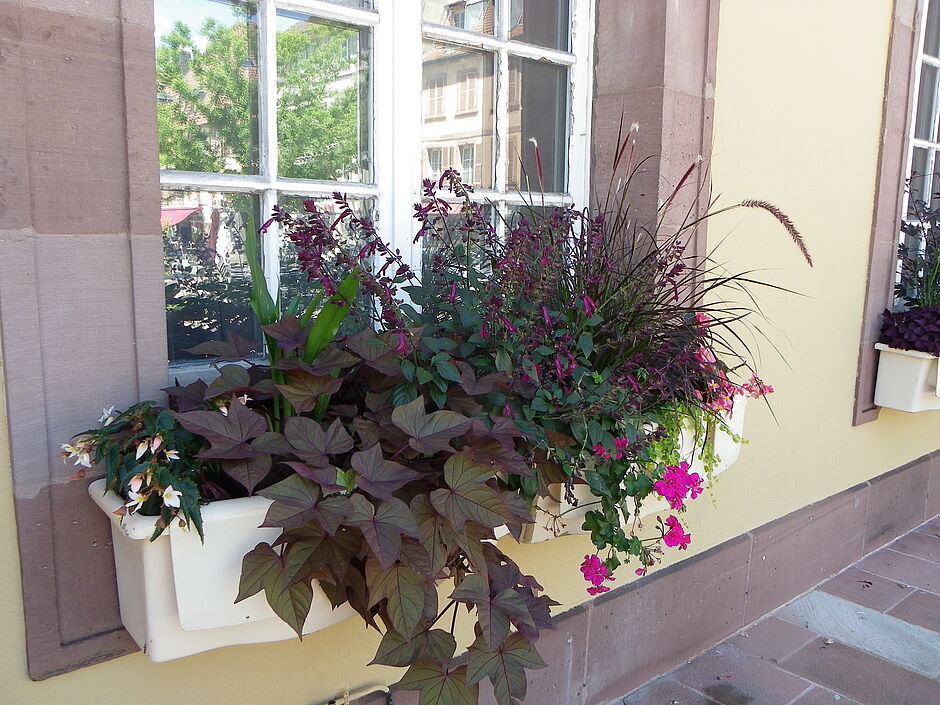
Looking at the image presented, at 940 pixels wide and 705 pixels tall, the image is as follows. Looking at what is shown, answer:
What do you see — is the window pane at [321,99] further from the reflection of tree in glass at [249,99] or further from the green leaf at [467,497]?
the green leaf at [467,497]

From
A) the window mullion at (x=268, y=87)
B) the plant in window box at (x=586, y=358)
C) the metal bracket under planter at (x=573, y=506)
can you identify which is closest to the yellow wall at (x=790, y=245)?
the metal bracket under planter at (x=573, y=506)

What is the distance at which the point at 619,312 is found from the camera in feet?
6.82

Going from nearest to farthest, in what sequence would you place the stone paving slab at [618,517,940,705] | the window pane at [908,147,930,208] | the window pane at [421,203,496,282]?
1. the window pane at [421,203,496,282]
2. the stone paving slab at [618,517,940,705]
3. the window pane at [908,147,930,208]

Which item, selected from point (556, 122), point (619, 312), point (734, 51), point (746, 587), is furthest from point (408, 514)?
point (746, 587)

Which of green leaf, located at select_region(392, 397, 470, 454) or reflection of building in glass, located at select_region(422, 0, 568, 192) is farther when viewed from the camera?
A: reflection of building in glass, located at select_region(422, 0, 568, 192)

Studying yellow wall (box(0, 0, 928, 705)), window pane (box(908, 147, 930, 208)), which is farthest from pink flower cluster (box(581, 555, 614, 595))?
window pane (box(908, 147, 930, 208))

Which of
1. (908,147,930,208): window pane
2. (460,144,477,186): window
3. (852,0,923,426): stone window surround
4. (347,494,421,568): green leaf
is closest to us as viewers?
(347,494,421,568): green leaf

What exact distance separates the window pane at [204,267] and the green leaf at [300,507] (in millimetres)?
664

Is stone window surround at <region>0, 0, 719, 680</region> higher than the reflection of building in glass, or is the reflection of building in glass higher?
the reflection of building in glass

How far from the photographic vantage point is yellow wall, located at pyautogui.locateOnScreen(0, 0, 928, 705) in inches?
106

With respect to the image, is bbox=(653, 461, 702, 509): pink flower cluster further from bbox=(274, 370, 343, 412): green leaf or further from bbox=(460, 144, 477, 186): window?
bbox=(460, 144, 477, 186): window

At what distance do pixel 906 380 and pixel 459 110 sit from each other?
248 cm

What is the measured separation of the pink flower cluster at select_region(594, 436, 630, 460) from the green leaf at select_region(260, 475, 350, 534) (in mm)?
698

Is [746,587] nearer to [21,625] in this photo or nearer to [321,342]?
[321,342]
